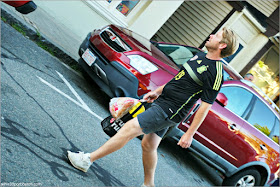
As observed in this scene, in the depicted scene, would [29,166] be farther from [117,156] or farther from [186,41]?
[186,41]

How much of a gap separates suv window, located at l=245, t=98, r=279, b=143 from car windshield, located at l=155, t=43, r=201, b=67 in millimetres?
1504

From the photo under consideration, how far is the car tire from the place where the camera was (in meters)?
6.69

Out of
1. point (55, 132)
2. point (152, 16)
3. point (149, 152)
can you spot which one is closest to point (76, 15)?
point (152, 16)

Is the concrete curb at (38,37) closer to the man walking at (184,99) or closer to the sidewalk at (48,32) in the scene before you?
the sidewalk at (48,32)

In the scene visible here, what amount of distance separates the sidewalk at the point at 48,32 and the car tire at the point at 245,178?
3.80 m

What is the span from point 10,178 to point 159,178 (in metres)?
2.75

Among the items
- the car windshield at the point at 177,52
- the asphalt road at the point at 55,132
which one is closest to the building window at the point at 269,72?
the car windshield at the point at 177,52

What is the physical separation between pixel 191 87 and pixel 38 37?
517cm

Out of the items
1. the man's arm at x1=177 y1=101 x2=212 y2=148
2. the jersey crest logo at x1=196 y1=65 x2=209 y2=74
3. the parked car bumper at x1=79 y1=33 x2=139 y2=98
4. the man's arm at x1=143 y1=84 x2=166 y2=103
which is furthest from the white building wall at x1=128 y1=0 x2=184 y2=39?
the man's arm at x1=177 y1=101 x2=212 y2=148

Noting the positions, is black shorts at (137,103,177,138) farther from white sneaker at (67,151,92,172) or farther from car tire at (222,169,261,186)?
car tire at (222,169,261,186)

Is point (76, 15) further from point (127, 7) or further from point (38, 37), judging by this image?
point (38, 37)

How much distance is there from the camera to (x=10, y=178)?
3.10 metres

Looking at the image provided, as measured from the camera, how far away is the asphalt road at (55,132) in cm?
356

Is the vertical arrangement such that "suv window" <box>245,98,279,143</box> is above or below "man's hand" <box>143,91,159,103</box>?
above
